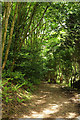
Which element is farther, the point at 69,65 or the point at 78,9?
the point at 69,65

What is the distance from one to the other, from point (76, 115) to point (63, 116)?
388mm

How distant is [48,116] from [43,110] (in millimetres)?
447

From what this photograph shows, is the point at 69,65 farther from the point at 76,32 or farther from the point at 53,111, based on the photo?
the point at 53,111

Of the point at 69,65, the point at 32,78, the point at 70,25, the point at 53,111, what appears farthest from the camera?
the point at 69,65

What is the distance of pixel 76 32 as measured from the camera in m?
5.70

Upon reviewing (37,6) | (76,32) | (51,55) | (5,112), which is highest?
(37,6)

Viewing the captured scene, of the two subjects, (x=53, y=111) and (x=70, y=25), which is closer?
(x=53, y=111)

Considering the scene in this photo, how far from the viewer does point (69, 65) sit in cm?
825

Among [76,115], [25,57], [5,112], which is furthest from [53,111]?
[25,57]

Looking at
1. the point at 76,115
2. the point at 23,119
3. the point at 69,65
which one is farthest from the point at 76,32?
the point at 23,119

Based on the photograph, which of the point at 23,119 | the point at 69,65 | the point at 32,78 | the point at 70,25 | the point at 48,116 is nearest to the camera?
the point at 23,119

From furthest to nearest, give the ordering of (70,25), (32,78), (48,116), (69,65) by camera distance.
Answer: (69,65)
(32,78)
(70,25)
(48,116)

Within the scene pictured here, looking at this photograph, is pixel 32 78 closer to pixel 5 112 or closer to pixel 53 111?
pixel 53 111

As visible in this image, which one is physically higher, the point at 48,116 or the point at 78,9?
the point at 78,9
